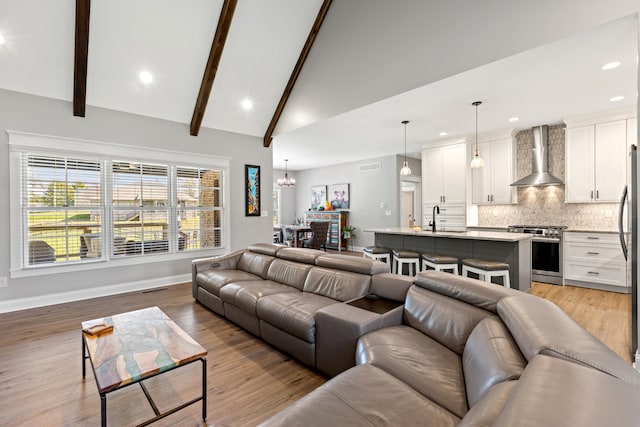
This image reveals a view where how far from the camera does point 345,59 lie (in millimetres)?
4445

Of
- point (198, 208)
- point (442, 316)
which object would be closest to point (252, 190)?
point (198, 208)

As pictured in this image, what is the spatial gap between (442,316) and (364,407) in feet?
2.88

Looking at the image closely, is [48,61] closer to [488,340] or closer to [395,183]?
[488,340]

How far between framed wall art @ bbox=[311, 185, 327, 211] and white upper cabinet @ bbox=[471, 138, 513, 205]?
475cm

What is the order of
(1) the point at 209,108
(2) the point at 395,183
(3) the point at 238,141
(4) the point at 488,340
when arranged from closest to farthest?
1. (4) the point at 488,340
2. (1) the point at 209,108
3. (3) the point at 238,141
4. (2) the point at 395,183

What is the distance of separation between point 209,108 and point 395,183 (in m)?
4.84

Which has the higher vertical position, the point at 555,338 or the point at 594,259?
the point at 555,338

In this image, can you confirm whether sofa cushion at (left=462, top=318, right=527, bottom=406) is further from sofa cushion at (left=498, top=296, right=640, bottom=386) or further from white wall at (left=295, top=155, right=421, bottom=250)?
white wall at (left=295, top=155, right=421, bottom=250)

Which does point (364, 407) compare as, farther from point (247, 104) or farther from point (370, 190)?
point (370, 190)

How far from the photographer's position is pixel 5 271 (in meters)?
3.70

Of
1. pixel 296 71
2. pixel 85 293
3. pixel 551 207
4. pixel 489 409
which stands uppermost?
pixel 296 71

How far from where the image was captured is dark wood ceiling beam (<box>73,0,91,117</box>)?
3295 millimetres

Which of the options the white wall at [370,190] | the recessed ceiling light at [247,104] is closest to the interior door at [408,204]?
the white wall at [370,190]

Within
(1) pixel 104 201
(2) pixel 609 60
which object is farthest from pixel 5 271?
(2) pixel 609 60
